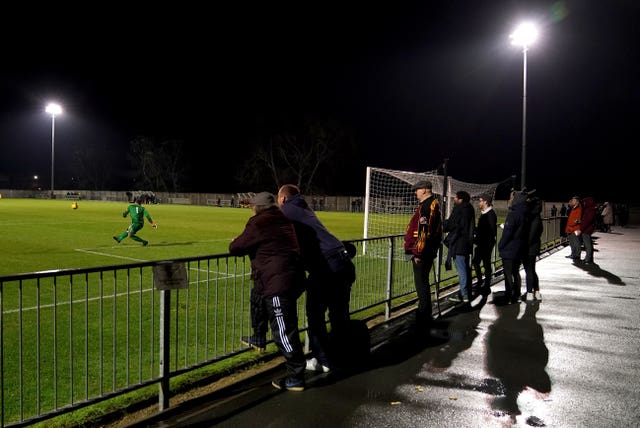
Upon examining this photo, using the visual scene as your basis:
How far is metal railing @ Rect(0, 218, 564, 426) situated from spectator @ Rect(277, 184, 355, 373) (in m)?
0.63

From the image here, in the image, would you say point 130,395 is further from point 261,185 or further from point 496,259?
point 261,185

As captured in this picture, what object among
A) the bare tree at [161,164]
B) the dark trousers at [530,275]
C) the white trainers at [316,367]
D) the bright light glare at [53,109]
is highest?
the bright light glare at [53,109]

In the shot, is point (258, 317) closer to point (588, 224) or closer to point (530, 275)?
point (530, 275)

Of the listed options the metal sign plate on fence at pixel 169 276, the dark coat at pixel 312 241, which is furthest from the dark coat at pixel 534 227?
the metal sign plate on fence at pixel 169 276

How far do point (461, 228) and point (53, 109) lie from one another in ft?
229

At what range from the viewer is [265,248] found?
4199mm

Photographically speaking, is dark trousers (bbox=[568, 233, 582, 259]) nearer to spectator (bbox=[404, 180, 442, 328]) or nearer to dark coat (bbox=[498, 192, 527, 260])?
dark coat (bbox=[498, 192, 527, 260])

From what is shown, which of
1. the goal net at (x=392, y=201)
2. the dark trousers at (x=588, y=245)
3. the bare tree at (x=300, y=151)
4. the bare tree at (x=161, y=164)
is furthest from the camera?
the bare tree at (x=161, y=164)

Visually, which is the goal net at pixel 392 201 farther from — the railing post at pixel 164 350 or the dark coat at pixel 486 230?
the railing post at pixel 164 350

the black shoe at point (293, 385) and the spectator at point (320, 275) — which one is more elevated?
the spectator at point (320, 275)

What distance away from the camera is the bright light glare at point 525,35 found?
18359 millimetres

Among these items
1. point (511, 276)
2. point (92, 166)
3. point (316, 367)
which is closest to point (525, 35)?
point (511, 276)

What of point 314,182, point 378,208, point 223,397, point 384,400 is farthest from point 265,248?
point 314,182

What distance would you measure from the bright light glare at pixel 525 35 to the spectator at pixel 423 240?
14601 millimetres
